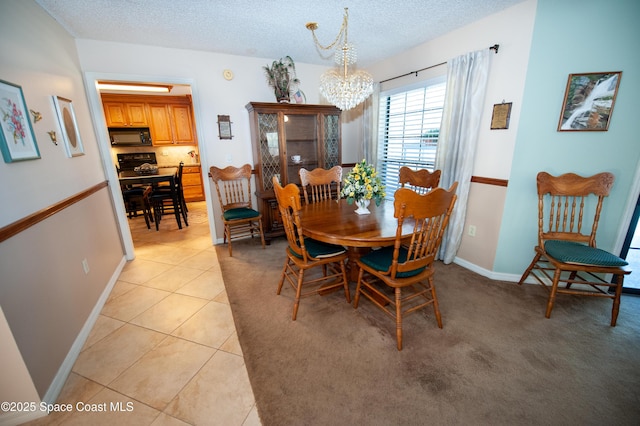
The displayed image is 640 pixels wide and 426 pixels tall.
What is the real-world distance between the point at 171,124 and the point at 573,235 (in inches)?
276

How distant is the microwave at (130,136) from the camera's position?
530cm

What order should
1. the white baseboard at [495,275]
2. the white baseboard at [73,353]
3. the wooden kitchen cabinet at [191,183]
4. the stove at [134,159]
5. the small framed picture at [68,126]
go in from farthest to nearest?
the wooden kitchen cabinet at [191,183], the stove at [134,159], the white baseboard at [495,275], the small framed picture at [68,126], the white baseboard at [73,353]

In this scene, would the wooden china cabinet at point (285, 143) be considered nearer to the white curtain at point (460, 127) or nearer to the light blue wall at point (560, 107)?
the white curtain at point (460, 127)

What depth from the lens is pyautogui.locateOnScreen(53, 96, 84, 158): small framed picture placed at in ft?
6.72

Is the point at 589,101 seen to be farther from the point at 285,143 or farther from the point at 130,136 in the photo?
the point at 130,136

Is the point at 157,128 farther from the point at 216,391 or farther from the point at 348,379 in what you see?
the point at 348,379

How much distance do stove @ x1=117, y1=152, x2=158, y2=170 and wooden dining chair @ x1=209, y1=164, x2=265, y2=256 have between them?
348 cm

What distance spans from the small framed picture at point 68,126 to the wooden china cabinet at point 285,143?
1.73 meters

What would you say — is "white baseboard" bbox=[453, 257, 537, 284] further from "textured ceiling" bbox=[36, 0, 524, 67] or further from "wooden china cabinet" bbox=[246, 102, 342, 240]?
"textured ceiling" bbox=[36, 0, 524, 67]

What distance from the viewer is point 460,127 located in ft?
8.47

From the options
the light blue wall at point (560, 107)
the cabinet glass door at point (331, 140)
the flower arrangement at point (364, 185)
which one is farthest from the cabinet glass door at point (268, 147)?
the light blue wall at point (560, 107)

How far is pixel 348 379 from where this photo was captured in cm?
151

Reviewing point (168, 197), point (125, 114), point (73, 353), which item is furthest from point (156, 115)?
point (73, 353)

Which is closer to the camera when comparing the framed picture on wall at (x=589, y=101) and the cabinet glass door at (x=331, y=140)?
the framed picture on wall at (x=589, y=101)
